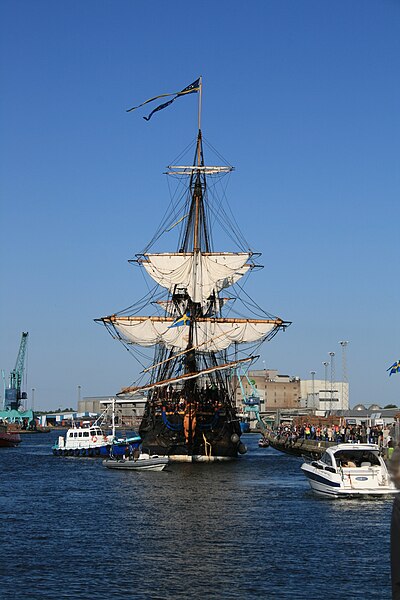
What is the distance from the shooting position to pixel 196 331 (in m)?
89.6

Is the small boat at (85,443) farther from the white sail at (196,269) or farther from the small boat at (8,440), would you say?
the small boat at (8,440)

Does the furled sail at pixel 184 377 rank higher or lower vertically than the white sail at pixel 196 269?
lower

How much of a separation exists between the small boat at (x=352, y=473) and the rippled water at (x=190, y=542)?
0.59 metres

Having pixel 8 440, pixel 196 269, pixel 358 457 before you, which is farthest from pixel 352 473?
pixel 8 440

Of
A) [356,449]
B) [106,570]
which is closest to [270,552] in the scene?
[106,570]

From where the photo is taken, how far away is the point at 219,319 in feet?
298

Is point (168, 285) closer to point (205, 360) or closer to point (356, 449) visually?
point (205, 360)

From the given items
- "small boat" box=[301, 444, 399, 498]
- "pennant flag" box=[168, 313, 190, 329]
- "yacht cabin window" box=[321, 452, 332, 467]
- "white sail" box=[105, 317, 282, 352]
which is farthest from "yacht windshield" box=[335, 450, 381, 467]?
"pennant flag" box=[168, 313, 190, 329]

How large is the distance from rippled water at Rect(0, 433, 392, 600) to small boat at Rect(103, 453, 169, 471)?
9.23 meters

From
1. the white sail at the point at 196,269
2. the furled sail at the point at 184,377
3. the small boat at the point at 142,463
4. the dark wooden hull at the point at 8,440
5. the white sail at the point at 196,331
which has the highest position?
the white sail at the point at 196,269

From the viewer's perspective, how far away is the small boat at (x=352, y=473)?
4334cm

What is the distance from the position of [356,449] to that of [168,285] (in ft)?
168

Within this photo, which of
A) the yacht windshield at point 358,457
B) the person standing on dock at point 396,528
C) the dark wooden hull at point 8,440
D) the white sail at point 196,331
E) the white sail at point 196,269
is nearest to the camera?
the person standing on dock at point 396,528

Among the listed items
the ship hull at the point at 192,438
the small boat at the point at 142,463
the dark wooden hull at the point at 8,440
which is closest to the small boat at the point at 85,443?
the ship hull at the point at 192,438
